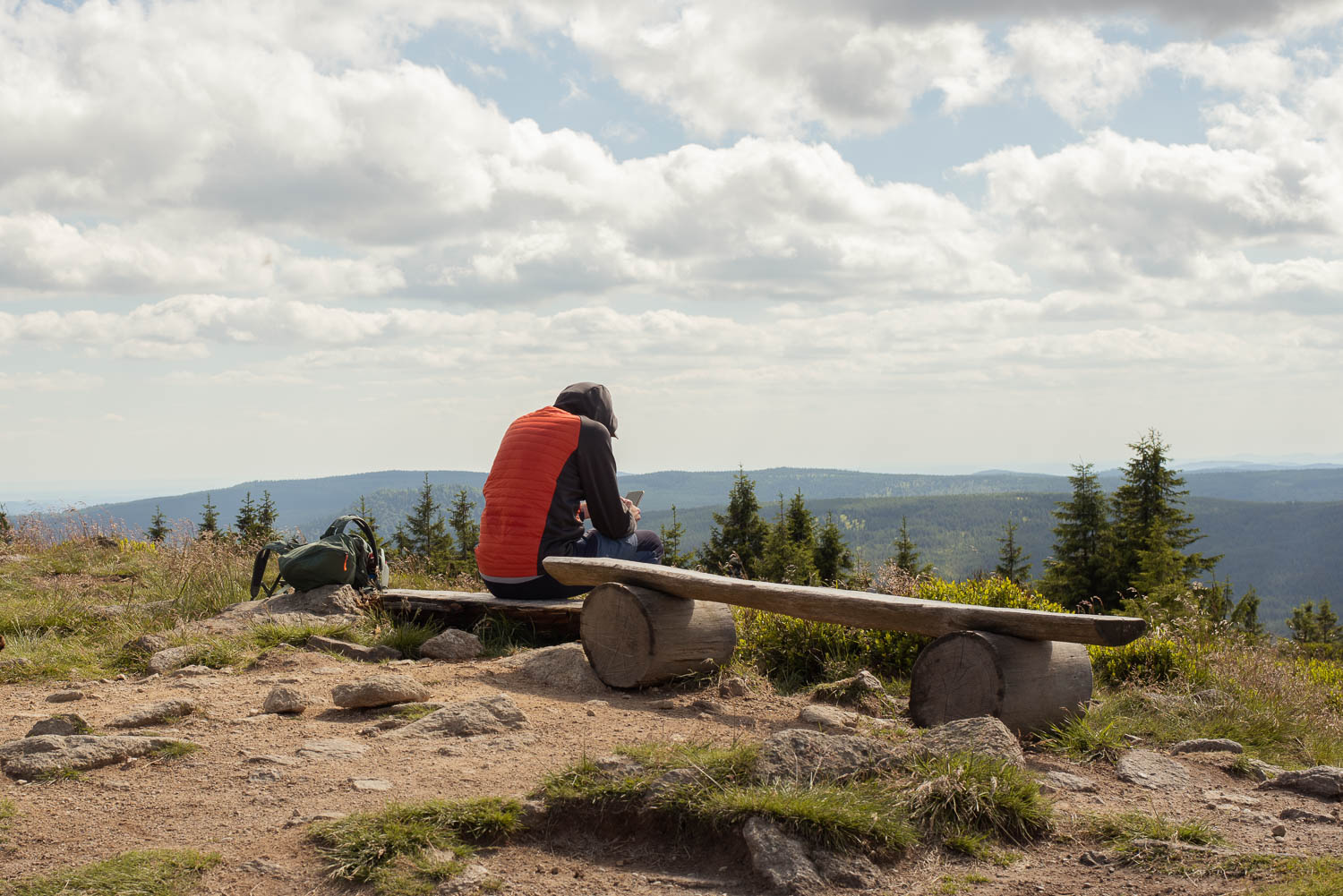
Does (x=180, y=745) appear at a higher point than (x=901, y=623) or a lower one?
lower

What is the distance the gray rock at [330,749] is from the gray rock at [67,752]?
1.95 feet

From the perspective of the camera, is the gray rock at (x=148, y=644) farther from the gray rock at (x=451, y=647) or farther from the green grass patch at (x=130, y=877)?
the green grass patch at (x=130, y=877)

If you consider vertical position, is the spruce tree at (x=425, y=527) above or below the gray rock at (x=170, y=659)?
below

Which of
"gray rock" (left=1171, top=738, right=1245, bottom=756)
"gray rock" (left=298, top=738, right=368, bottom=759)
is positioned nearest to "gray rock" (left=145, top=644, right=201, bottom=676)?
"gray rock" (left=298, top=738, right=368, bottom=759)

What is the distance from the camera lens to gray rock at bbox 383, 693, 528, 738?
473 cm

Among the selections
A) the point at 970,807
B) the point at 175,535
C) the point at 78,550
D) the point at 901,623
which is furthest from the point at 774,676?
the point at 78,550

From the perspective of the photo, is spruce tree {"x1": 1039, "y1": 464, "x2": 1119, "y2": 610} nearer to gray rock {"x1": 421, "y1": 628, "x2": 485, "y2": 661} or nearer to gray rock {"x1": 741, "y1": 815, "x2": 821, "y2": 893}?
gray rock {"x1": 421, "y1": 628, "x2": 485, "y2": 661}

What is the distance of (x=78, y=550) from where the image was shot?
1157 cm

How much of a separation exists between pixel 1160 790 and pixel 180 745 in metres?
4.45

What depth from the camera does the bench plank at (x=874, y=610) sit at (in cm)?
473

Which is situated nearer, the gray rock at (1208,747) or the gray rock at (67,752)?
the gray rock at (67,752)

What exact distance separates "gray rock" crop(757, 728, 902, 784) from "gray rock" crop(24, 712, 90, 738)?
3242 mm

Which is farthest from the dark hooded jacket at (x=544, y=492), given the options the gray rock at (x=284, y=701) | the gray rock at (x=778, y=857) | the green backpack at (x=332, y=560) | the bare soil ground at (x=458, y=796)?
the gray rock at (x=778, y=857)

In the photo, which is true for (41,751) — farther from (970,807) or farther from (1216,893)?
(1216,893)
